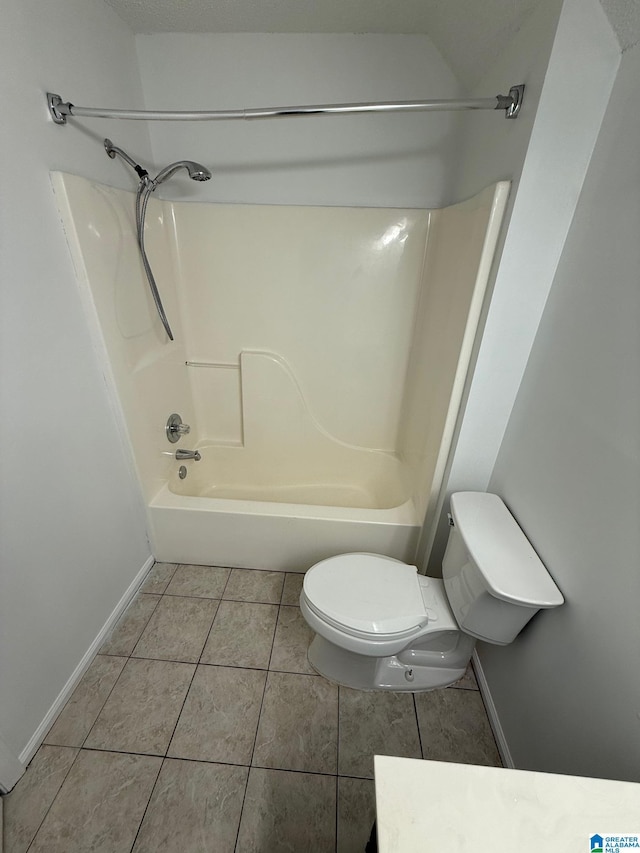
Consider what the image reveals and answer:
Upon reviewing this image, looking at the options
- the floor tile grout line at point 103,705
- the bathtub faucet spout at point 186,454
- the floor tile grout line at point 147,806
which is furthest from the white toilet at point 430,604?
the bathtub faucet spout at point 186,454

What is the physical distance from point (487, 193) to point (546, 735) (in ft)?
4.89

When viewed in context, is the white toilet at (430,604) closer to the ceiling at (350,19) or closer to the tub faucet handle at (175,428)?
the tub faucet handle at (175,428)

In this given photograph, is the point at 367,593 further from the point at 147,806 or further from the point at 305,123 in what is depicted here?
the point at 305,123

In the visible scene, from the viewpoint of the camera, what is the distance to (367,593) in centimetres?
117

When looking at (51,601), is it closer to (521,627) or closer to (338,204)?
(521,627)

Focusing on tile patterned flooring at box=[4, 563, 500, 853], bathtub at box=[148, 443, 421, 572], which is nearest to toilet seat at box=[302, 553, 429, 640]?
bathtub at box=[148, 443, 421, 572]

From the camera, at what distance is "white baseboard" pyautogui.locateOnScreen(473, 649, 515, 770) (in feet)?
3.60

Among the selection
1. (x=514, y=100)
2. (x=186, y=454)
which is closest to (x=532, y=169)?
(x=514, y=100)

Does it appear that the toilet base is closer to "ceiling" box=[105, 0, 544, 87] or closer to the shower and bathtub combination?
the shower and bathtub combination

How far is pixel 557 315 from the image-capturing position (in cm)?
98

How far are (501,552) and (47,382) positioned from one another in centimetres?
141

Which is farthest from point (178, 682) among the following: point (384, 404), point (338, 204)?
point (338, 204)

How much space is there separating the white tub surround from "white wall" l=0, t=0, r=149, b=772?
10 centimetres

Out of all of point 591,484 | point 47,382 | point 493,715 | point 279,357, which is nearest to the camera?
point 591,484
